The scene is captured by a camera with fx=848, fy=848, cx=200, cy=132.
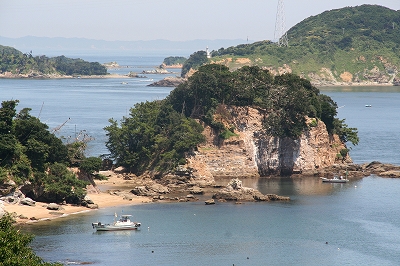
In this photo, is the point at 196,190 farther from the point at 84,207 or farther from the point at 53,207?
the point at 53,207

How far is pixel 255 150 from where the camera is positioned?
292 feet

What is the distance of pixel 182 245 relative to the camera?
59.8 metres

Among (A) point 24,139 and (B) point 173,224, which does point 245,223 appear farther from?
(A) point 24,139

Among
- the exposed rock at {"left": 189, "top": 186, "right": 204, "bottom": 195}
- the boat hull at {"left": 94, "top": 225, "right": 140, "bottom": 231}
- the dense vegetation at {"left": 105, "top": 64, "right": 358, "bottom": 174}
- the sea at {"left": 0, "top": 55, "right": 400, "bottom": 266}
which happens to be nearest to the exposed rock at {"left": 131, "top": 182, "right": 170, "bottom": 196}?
the exposed rock at {"left": 189, "top": 186, "right": 204, "bottom": 195}

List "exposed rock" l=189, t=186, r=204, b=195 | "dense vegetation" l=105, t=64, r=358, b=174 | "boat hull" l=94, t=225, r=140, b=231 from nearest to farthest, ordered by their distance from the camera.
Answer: "boat hull" l=94, t=225, r=140, b=231, "exposed rock" l=189, t=186, r=204, b=195, "dense vegetation" l=105, t=64, r=358, b=174

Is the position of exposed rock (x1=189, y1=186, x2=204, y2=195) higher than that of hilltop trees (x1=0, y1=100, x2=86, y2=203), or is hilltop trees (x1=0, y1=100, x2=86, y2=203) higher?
hilltop trees (x1=0, y1=100, x2=86, y2=203)

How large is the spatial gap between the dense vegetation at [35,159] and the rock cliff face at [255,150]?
1791 cm

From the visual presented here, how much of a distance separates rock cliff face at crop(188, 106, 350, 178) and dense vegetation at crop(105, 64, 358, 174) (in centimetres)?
79

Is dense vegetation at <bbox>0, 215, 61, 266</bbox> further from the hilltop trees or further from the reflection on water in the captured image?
the reflection on water

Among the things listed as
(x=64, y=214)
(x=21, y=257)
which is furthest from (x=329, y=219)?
(x=21, y=257)

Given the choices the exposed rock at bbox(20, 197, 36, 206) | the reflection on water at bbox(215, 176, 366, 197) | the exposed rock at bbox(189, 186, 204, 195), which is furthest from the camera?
the reflection on water at bbox(215, 176, 366, 197)

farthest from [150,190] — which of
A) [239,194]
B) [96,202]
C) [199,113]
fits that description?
[199,113]

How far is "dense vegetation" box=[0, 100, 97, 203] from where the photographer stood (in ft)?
224

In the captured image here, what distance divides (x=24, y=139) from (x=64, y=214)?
8.18 m
